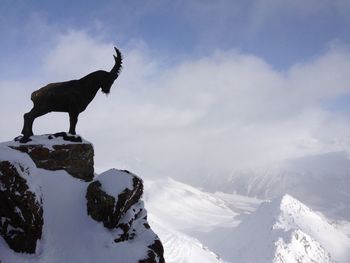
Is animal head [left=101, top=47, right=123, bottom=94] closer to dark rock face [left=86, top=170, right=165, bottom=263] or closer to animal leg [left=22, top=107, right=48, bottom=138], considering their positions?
animal leg [left=22, top=107, right=48, bottom=138]

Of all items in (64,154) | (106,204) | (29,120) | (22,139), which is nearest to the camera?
(106,204)

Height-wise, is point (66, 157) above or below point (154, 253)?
above

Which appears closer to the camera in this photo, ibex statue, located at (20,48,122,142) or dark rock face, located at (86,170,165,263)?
dark rock face, located at (86,170,165,263)

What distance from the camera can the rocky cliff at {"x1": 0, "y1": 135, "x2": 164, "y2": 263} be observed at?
44.9ft

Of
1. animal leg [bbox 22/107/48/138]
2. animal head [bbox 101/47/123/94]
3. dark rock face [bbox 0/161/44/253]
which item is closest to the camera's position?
dark rock face [bbox 0/161/44/253]

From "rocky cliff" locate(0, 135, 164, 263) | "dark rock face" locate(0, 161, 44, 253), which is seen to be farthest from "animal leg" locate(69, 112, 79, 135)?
"dark rock face" locate(0, 161, 44, 253)

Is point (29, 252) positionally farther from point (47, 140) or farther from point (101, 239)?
point (47, 140)

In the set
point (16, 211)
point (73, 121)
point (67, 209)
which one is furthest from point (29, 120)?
point (16, 211)

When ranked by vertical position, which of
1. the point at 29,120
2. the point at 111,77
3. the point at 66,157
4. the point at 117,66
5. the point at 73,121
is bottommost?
the point at 66,157

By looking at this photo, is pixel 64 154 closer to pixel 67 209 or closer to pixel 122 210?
pixel 67 209

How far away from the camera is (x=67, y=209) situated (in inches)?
652

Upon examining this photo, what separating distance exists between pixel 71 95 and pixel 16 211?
7363mm

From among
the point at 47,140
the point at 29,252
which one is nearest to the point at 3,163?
the point at 29,252

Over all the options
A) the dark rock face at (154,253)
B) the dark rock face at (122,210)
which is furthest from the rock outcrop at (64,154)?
the dark rock face at (154,253)
